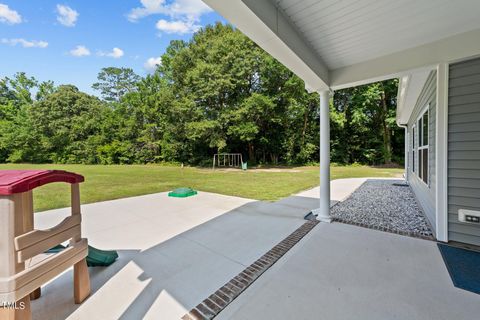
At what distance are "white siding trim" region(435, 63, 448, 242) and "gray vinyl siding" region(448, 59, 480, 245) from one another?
0.16ft

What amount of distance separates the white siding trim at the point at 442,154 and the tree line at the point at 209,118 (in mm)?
12044

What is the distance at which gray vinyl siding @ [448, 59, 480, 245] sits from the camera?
2477 mm

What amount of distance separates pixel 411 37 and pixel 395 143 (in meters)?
17.2

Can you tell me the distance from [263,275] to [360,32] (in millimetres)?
2912

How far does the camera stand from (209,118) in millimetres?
15750

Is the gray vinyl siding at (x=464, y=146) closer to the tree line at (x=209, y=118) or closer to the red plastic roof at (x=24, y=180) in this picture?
the red plastic roof at (x=24, y=180)

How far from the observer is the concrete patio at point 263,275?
5.15 feet

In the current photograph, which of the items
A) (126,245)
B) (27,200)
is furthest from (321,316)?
(126,245)

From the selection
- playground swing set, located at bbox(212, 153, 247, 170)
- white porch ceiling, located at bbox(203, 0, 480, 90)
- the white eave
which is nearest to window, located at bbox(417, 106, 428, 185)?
the white eave

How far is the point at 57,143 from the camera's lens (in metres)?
23.1

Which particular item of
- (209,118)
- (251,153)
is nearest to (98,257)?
(209,118)

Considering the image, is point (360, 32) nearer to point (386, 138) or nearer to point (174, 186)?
point (174, 186)

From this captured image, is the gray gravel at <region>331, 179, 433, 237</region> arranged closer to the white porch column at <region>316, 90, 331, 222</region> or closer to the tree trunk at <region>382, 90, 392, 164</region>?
the white porch column at <region>316, 90, 331, 222</region>

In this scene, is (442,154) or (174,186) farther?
(174,186)
